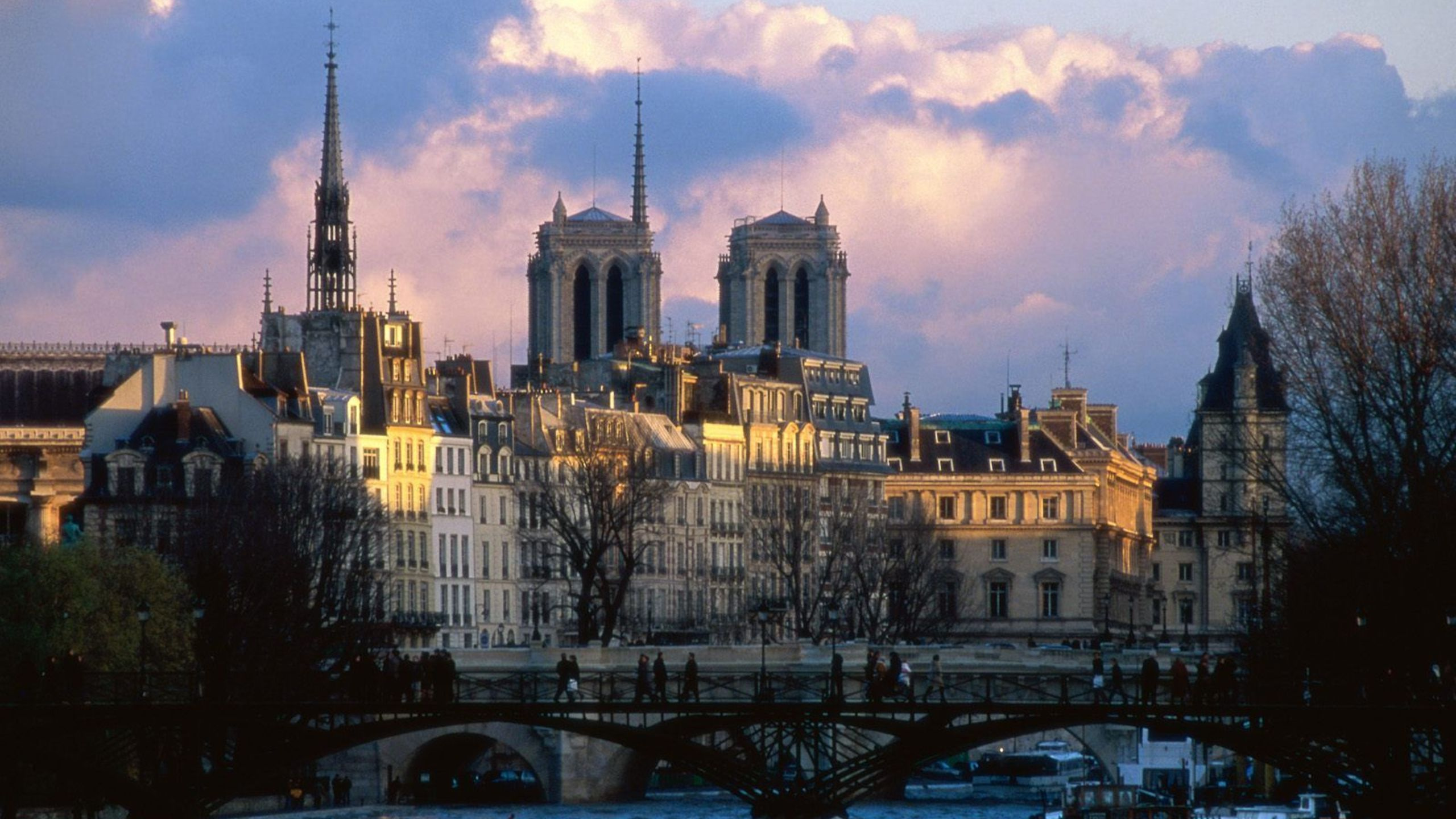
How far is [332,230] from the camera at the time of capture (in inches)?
7244

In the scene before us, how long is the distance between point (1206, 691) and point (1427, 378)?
8.64 meters

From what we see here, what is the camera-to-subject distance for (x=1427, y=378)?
305ft

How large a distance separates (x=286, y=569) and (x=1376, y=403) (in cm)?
4175

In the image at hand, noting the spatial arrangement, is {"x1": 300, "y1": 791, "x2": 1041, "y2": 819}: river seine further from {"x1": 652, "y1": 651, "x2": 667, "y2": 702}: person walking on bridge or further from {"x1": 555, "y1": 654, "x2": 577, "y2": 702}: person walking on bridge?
{"x1": 555, "y1": 654, "x2": 577, "y2": 702}: person walking on bridge

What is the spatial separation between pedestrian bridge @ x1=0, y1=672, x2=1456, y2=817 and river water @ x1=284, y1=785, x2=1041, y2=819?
2817 cm

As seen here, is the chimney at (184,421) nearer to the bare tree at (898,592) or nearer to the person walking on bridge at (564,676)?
the bare tree at (898,592)

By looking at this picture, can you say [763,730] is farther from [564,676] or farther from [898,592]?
[898,592]

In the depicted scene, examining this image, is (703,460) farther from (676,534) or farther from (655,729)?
(655,729)

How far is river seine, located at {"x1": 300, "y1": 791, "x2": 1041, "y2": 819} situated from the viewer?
12388 centimetres

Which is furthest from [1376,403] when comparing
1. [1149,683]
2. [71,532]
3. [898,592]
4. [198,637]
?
[898,592]

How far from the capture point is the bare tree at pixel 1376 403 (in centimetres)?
9219

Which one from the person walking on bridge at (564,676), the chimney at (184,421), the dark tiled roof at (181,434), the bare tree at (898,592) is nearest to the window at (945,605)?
the bare tree at (898,592)

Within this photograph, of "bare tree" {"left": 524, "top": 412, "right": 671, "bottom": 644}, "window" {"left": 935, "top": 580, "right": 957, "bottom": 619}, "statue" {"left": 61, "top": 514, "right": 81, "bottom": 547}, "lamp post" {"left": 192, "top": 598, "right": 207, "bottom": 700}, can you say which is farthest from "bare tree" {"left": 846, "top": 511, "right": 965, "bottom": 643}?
"lamp post" {"left": 192, "top": 598, "right": 207, "bottom": 700}

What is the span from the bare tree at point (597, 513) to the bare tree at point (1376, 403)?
54.7 metres
